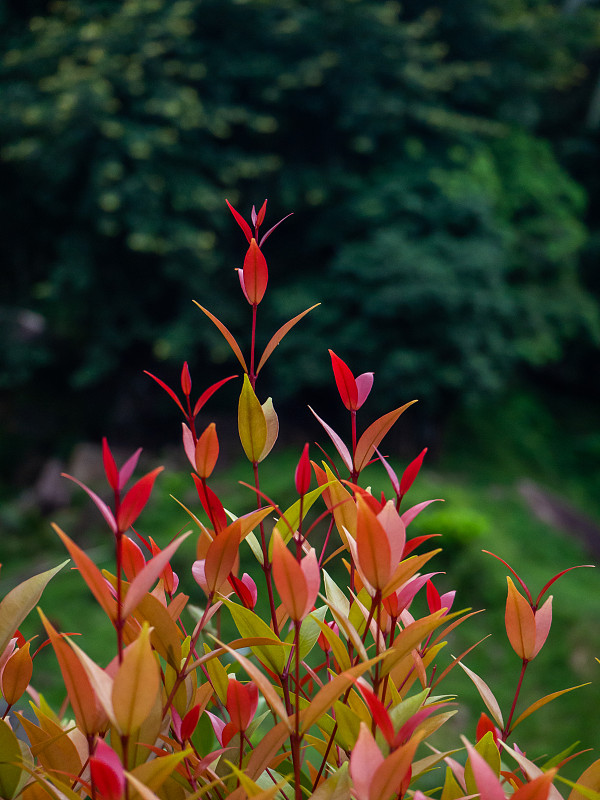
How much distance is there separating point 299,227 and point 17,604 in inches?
188

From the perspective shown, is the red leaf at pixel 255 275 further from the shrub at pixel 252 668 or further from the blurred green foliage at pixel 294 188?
the blurred green foliage at pixel 294 188

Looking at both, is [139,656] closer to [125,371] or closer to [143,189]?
[143,189]

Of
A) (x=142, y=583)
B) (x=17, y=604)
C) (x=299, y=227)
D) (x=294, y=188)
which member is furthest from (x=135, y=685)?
(x=299, y=227)

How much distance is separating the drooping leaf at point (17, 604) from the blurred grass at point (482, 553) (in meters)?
2.04

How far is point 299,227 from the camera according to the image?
4934mm

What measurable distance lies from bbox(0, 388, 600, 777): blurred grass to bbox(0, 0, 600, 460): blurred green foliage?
27.5 inches

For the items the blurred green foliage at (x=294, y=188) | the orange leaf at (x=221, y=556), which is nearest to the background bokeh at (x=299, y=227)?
the blurred green foliage at (x=294, y=188)

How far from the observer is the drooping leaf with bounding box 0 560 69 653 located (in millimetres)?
407

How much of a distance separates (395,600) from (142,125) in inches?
171

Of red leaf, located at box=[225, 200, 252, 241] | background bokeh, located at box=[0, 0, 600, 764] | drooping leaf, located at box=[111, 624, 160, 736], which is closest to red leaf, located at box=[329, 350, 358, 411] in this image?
red leaf, located at box=[225, 200, 252, 241]

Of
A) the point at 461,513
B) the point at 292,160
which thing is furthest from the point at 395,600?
the point at 292,160

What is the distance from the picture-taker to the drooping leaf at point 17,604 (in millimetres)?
407

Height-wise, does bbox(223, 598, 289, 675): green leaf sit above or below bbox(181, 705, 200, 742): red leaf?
above

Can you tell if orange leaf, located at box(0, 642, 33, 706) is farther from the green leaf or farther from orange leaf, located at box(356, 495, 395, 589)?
orange leaf, located at box(356, 495, 395, 589)
